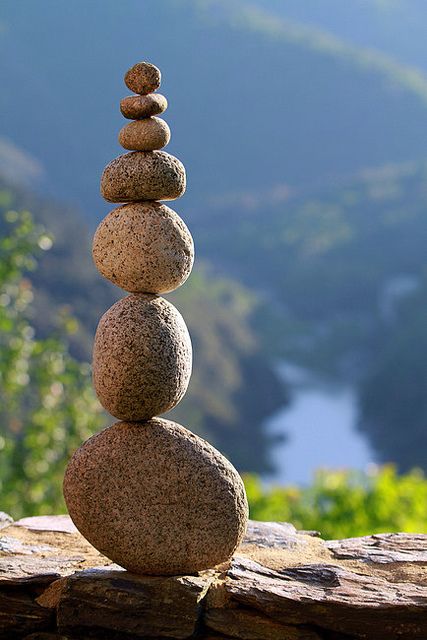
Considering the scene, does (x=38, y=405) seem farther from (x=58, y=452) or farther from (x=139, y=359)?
(x=139, y=359)

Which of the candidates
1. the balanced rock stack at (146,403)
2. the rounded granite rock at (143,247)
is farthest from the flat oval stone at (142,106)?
the rounded granite rock at (143,247)

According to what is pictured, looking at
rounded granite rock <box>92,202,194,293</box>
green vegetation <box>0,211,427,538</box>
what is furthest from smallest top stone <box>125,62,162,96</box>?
green vegetation <box>0,211,427,538</box>

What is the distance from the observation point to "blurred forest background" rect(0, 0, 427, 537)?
82.8 feet

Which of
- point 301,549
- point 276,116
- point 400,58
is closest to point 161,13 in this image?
point 276,116

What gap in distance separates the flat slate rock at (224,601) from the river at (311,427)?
1861 cm

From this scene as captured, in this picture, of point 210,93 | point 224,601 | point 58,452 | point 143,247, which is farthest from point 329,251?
point 224,601

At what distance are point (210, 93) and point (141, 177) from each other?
37.5m

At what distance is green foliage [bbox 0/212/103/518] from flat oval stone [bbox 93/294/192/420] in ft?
14.8

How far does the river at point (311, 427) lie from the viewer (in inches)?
989

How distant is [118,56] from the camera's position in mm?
38312

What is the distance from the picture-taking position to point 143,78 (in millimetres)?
4914

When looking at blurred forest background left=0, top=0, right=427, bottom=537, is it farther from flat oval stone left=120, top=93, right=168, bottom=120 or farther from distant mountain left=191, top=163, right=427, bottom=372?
flat oval stone left=120, top=93, right=168, bottom=120

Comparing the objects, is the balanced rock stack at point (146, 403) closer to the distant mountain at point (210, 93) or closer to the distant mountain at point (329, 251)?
the distant mountain at point (329, 251)

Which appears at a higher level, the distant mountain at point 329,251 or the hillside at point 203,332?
the distant mountain at point 329,251
